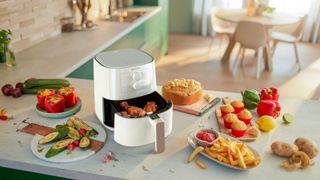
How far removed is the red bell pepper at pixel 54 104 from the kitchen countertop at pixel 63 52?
0.56 metres

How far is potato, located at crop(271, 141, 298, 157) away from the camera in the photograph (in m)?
1.19

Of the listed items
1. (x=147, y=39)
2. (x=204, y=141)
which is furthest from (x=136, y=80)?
(x=147, y=39)

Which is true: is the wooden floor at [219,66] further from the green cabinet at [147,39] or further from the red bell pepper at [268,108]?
the red bell pepper at [268,108]

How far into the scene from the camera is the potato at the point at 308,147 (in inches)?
46.6

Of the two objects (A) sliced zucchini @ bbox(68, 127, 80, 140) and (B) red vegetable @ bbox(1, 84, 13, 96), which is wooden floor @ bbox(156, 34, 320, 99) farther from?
(A) sliced zucchini @ bbox(68, 127, 80, 140)

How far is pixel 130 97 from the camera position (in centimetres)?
131

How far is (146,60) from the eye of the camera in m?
1.33

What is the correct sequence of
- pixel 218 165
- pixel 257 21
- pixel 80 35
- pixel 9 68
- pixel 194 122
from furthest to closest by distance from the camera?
pixel 257 21, pixel 80 35, pixel 9 68, pixel 194 122, pixel 218 165

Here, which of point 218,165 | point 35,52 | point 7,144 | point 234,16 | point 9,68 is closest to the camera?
point 218,165

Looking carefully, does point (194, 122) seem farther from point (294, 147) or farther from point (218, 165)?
point (294, 147)

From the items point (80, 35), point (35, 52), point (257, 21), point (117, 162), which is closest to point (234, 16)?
point (257, 21)

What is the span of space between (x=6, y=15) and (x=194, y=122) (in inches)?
60.1

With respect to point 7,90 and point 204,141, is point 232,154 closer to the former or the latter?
point 204,141

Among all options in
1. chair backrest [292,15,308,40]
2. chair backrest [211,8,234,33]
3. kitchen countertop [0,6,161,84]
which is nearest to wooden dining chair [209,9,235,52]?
chair backrest [211,8,234,33]
